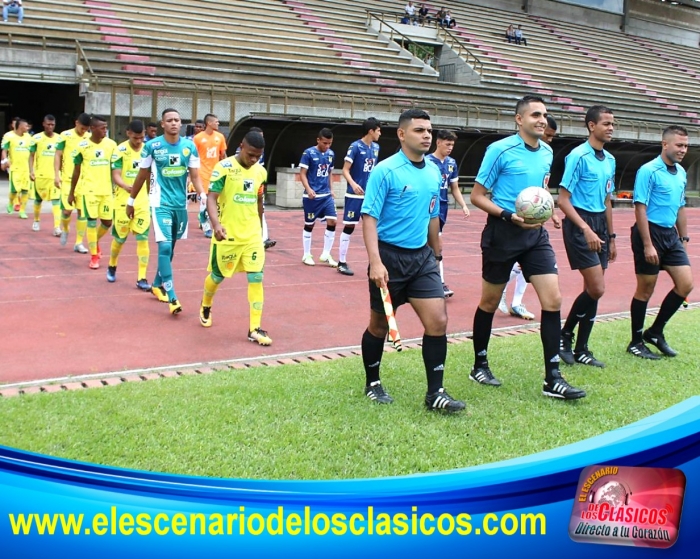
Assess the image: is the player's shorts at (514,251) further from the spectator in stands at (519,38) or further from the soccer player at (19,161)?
the spectator in stands at (519,38)

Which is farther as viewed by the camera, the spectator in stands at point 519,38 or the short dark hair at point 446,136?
the spectator in stands at point 519,38

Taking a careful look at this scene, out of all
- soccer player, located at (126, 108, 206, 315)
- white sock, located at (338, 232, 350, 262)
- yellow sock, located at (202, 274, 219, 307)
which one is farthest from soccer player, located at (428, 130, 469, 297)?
soccer player, located at (126, 108, 206, 315)

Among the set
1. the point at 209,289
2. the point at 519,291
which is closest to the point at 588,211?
the point at 519,291

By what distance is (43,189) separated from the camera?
13680 mm

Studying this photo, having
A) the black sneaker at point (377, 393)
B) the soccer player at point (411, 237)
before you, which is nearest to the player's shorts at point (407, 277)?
the soccer player at point (411, 237)

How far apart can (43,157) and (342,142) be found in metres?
9.87

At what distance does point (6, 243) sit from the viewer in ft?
40.0

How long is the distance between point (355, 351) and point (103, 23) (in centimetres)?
2238

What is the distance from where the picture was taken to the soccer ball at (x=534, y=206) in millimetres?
5402

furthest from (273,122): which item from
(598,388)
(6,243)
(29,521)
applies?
(29,521)

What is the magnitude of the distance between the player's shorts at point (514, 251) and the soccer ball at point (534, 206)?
0.72ft

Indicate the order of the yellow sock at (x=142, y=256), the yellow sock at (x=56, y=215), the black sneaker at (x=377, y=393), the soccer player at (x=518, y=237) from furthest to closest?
the yellow sock at (x=56, y=215)
the yellow sock at (x=142, y=256)
the soccer player at (x=518, y=237)
the black sneaker at (x=377, y=393)

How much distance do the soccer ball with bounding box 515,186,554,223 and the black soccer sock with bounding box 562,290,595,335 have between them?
4.71ft

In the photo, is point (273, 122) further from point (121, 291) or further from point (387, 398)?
point (387, 398)
